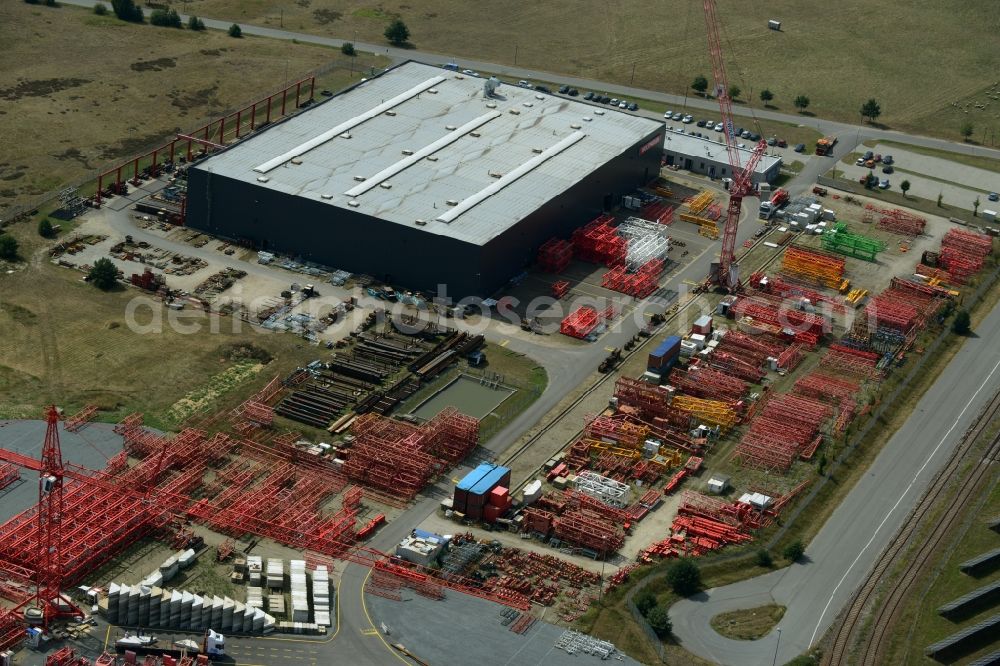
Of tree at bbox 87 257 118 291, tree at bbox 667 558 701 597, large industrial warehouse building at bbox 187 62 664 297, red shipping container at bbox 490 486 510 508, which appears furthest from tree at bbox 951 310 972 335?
tree at bbox 87 257 118 291

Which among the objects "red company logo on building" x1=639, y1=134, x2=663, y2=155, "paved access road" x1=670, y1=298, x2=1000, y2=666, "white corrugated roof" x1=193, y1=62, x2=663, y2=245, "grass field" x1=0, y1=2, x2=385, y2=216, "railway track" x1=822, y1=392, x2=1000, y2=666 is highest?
"white corrugated roof" x1=193, y1=62, x2=663, y2=245

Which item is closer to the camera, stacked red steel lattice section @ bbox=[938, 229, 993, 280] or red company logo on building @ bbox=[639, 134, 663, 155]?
stacked red steel lattice section @ bbox=[938, 229, 993, 280]

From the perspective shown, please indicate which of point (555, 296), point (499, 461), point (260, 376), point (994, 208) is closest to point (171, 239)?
point (260, 376)

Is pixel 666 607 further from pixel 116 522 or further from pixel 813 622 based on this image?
pixel 116 522

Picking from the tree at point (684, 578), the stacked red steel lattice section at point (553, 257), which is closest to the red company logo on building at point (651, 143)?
the stacked red steel lattice section at point (553, 257)

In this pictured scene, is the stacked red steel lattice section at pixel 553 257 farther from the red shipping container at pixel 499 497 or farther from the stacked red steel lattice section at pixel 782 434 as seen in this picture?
the red shipping container at pixel 499 497

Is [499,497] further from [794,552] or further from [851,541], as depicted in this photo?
[851,541]

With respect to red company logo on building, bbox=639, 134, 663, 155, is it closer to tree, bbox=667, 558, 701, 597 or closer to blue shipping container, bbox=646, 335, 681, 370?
blue shipping container, bbox=646, 335, 681, 370
